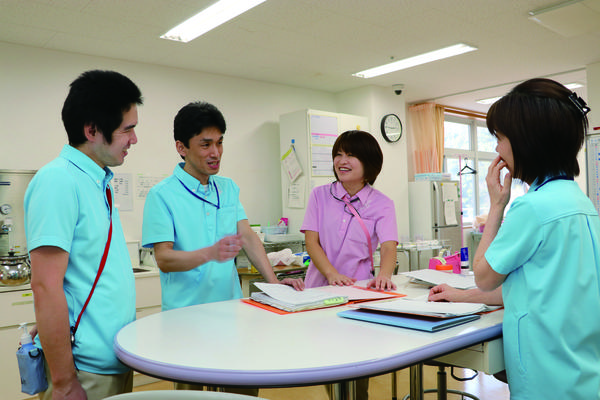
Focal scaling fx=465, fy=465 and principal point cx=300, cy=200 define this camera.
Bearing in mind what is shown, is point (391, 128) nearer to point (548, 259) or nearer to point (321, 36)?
point (321, 36)

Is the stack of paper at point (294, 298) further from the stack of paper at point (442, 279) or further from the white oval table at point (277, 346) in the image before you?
the stack of paper at point (442, 279)

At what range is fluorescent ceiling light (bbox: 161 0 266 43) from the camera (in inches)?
123

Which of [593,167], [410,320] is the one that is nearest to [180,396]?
[410,320]

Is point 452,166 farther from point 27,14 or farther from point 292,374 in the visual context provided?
point 292,374

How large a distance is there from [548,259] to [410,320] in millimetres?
388

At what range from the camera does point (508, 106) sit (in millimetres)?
1259

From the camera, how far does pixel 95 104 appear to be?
1.24 meters

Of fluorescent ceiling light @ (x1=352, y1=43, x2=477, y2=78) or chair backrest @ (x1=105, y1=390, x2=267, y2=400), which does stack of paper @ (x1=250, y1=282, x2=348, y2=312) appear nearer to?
chair backrest @ (x1=105, y1=390, x2=267, y2=400)

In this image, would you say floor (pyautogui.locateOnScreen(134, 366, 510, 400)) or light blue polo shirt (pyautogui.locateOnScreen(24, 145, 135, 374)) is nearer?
light blue polo shirt (pyautogui.locateOnScreen(24, 145, 135, 374))

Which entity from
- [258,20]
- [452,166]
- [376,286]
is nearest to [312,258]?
[376,286]

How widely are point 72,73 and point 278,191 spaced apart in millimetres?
2394

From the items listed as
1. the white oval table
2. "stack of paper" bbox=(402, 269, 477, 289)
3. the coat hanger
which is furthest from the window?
the white oval table

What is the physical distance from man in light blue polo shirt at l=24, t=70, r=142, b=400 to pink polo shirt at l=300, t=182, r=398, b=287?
1.11 m

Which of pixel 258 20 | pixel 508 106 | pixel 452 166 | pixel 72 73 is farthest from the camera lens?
pixel 452 166
